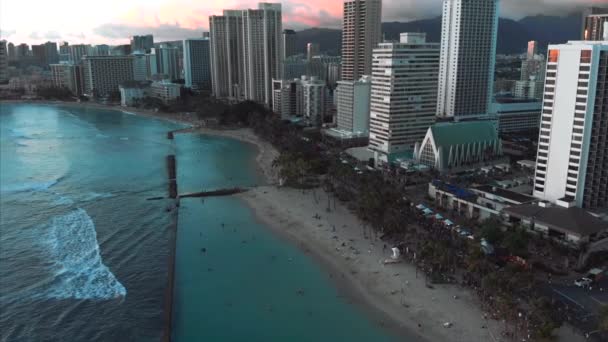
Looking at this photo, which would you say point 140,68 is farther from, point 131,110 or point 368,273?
point 368,273

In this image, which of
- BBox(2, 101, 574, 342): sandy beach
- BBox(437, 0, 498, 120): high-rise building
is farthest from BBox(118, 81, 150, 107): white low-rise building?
BBox(2, 101, 574, 342): sandy beach

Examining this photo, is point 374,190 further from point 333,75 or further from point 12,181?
point 333,75

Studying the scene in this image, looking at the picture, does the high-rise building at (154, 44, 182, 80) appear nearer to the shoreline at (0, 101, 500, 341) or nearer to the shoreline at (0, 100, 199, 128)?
the shoreline at (0, 100, 199, 128)

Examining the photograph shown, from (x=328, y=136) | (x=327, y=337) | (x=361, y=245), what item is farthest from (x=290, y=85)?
(x=327, y=337)

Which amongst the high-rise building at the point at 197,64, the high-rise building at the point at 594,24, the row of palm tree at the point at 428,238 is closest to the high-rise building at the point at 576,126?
the row of palm tree at the point at 428,238

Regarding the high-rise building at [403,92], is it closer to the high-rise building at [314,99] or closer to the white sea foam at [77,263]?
the white sea foam at [77,263]

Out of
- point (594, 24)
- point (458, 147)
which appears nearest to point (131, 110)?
point (458, 147)
